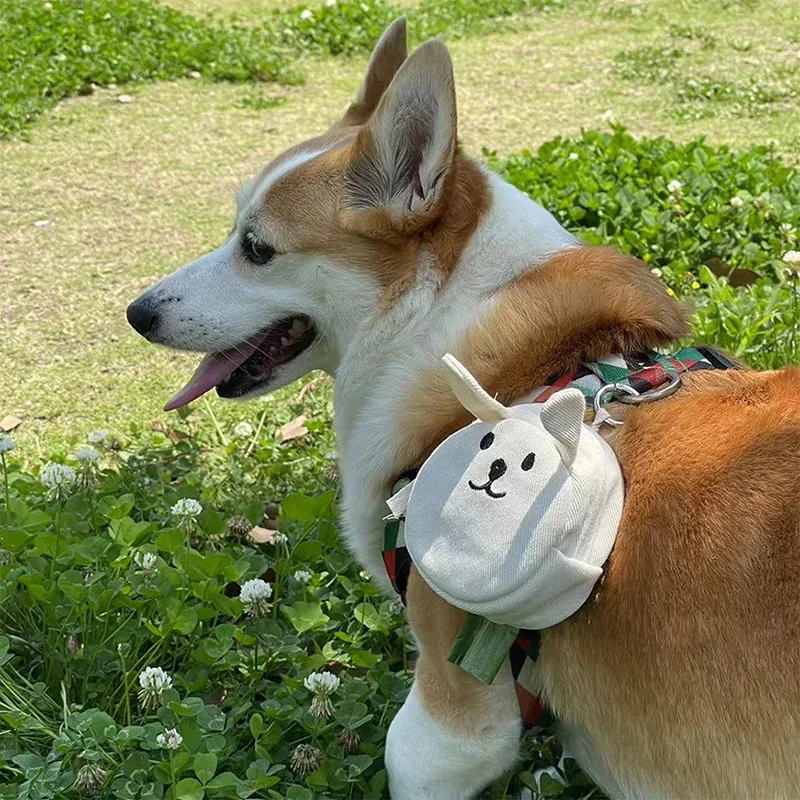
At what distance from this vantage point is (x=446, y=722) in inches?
79.4

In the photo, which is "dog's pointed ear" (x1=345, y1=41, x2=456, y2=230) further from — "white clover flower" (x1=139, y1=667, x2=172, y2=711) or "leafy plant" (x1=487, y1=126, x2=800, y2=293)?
"leafy plant" (x1=487, y1=126, x2=800, y2=293)

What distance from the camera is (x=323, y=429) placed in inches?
145

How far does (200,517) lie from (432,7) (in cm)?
745

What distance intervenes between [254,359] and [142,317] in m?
0.30

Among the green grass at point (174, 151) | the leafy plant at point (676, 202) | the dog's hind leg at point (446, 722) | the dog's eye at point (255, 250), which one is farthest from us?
the leafy plant at point (676, 202)

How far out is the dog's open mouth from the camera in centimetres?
249

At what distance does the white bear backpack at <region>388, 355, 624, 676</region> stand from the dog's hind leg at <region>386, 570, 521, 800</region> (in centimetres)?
24

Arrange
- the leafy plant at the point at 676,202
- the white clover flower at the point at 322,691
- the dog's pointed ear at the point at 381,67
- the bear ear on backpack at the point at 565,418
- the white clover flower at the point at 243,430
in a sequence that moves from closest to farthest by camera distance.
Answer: the bear ear on backpack at the point at 565,418, the white clover flower at the point at 322,691, the dog's pointed ear at the point at 381,67, the white clover flower at the point at 243,430, the leafy plant at the point at 676,202

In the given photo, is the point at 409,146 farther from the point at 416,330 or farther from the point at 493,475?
the point at 493,475

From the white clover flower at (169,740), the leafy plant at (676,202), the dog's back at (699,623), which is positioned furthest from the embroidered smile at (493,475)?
the leafy plant at (676,202)

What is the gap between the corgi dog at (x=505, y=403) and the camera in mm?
1750

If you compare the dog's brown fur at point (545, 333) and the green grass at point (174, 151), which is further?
the green grass at point (174, 151)

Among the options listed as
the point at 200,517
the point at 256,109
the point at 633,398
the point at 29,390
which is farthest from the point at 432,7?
the point at 633,398

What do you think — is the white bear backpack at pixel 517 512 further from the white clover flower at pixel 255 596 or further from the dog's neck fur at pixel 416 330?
the white clover flower at pixel 255 596
